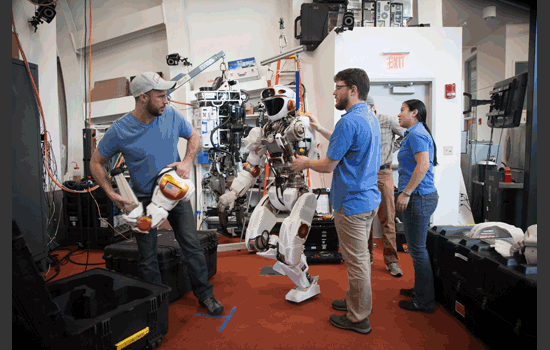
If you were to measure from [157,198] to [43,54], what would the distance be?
368cm

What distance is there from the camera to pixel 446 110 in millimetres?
4703

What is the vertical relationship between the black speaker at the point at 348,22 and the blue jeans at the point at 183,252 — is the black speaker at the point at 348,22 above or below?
above

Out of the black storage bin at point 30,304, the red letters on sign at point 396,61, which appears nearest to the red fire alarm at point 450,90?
the red letters on sign at point 396,61

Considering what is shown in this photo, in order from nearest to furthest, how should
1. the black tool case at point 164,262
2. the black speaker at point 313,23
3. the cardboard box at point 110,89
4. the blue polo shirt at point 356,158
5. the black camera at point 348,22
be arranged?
the blue polo shirt at point 356,158 → the black tool case at point 164,262 → the black camera at point 348,22 → the black speaker at point 313,23 → the cardboard box at point 110,89

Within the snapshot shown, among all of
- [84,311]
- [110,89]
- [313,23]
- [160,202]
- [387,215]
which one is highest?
[313,23]

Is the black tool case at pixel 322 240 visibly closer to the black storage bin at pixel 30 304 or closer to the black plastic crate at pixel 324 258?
the black plastic crate at pixel 324 258

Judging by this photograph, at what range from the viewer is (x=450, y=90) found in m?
4.65

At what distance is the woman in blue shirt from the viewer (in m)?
2.47

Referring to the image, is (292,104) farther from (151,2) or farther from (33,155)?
(151,2)

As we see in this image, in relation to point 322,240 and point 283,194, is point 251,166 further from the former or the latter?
point 322,240

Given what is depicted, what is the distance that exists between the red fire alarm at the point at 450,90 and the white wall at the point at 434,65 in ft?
0.18

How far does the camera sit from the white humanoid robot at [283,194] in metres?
2.59

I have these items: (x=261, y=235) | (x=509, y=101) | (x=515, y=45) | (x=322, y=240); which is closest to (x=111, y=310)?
(x=261, y=235)

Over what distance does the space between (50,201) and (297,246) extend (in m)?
4.14
